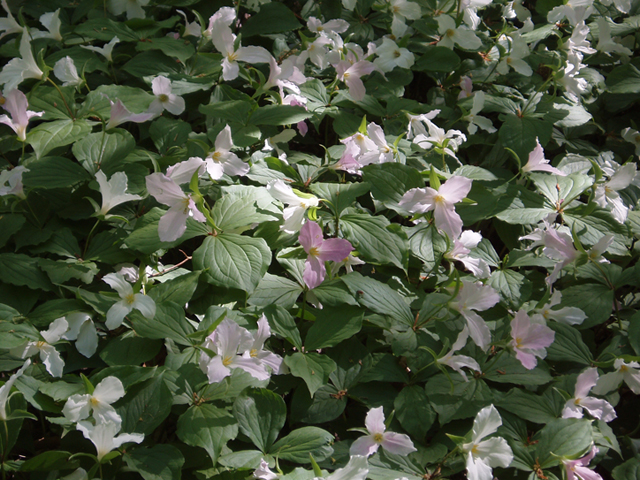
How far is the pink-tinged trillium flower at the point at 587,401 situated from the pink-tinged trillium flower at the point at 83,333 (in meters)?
1.09

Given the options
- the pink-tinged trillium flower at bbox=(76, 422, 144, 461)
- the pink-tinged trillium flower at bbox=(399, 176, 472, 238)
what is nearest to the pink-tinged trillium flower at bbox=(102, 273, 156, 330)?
the pink-tinged trillium flower at bbox=(76, 422, 144, 461)

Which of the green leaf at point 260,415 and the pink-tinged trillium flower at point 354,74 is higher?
the pink-tinged trillium flower at point 354,74

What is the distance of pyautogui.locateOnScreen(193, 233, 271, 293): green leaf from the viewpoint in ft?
3.91

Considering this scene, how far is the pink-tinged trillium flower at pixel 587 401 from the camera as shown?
1.20 metres

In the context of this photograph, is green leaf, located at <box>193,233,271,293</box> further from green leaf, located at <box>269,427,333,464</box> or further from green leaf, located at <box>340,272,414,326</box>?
green leaf, located at <box>269,427,333,464</box>

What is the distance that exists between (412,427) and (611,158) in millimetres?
1384

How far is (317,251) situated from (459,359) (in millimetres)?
401

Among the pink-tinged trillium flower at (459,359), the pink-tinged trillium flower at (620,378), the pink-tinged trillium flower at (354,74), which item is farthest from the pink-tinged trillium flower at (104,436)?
the pink-tinged trillium flower at (354,74)

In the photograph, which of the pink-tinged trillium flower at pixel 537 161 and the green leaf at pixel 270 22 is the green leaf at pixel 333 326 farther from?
the green leaf at pixel 270 22

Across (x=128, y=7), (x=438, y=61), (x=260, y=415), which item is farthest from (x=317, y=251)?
(x=128, y=7)

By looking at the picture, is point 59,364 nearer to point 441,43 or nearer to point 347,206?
point 347,206

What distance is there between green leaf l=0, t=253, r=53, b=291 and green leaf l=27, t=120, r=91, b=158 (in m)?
0.31

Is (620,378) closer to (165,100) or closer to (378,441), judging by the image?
(378,441)

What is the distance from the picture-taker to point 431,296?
1.29 meters
